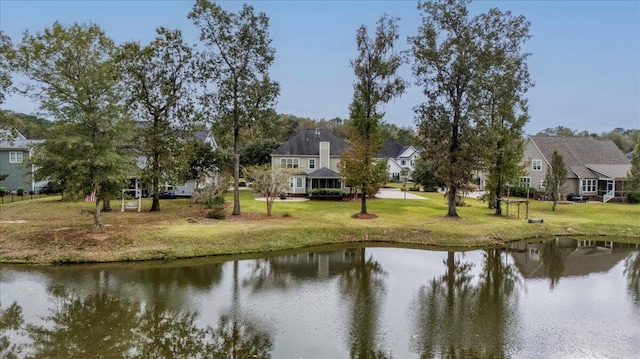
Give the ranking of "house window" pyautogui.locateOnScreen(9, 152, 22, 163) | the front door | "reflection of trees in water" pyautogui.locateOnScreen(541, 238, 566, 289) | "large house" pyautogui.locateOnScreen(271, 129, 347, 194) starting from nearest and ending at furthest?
"reflection of trees in water" pyautogui.locateOnScreen(541, 238, 566, 289) → "house window" pyautogui.locateOnScreen(9, 152, 22, 163) → "large house" pyautogui.locateOnScreen(271, 129, 347, 194) → the front door

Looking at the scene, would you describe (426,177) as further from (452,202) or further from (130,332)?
(130,332)

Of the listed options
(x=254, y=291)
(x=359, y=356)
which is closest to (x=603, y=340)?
(x=359, y=356)

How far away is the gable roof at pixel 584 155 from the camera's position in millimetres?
45125

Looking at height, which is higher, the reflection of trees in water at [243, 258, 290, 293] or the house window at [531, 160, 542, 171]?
the house window at [531, 160, 542, 171]

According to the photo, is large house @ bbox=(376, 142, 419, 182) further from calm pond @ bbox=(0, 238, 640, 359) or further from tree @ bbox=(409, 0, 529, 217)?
calm pond @ bbox=(0, 238, 640, 359)

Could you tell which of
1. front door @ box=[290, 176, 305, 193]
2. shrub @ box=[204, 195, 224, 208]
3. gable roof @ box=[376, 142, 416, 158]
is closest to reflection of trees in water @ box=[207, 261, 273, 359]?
shrub @ box=[204, 195, 224, 208]

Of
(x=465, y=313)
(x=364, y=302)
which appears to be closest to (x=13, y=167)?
(x=364, y=302)

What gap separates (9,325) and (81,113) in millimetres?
13510

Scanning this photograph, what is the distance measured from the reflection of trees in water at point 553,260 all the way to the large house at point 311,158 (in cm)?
2203

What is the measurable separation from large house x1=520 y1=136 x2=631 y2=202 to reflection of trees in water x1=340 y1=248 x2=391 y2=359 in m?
30.1

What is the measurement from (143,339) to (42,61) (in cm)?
2221

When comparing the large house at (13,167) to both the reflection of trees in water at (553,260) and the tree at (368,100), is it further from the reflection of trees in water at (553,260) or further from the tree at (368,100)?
the reflection of trees in water at (553,260)

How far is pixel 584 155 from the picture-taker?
4806 cm

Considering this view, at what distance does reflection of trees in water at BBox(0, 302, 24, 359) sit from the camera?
33.0 ft
